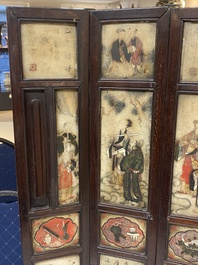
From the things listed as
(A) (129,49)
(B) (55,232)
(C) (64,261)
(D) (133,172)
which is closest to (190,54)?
(A) (129,49)

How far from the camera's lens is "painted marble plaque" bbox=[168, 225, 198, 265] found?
4.47ft

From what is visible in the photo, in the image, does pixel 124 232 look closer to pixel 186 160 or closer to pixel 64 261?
pixel 64 261

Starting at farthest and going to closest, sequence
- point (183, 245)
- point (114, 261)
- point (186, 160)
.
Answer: point (114, 261) → point (183, 245) → point (186, 160)

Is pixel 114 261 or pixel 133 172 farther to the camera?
pixel 114 261

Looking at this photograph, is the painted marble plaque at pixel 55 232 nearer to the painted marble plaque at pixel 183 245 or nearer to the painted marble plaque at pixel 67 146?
the painted marble plaque at pixel 67 146

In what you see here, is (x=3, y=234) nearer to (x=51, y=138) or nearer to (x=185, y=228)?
(x=51, y=138)

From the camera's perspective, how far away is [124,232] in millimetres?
1452

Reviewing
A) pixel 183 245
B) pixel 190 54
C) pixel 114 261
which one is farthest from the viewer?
pixel 114 261

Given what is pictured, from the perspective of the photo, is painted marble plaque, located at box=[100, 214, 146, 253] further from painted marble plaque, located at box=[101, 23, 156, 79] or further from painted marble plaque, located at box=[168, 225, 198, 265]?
painted marble plaque, located at box=[101, 23, 156, 79]

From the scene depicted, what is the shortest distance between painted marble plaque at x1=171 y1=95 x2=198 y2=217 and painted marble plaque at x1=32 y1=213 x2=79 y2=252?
49 centimetres


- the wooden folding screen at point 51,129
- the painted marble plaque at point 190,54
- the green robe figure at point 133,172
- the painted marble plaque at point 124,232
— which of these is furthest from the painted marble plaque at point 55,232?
the painted marble plaque at point 190,54

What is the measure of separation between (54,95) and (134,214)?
0.65 meters

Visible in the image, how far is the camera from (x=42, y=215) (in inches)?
55.6

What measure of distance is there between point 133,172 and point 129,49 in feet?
1.75
